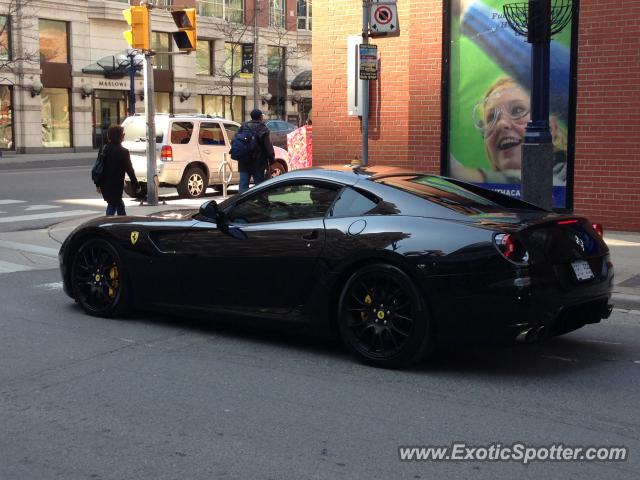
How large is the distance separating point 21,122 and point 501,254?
39.1 metres

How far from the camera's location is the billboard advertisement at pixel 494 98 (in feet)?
41.4

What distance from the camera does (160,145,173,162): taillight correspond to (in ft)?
62.0

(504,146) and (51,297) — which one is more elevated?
(504,146)

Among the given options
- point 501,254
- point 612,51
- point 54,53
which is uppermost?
point 54,53

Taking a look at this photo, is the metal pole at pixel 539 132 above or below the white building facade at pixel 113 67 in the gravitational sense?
below

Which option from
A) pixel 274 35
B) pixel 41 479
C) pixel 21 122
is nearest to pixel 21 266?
pixel 41 479

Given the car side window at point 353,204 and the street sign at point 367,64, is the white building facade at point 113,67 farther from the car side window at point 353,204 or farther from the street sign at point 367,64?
the car side window at point 353,204

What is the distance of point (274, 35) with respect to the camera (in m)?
54.4

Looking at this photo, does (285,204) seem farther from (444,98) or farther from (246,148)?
(246,148)

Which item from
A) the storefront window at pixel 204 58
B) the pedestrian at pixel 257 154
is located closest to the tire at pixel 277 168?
the pedestrian at pixel 257 154

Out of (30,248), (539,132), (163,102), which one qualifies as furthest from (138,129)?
(163,102)

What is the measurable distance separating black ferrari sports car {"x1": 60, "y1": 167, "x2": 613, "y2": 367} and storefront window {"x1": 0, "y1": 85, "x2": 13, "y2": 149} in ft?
119

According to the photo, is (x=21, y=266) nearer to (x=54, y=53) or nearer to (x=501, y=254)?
(x=501, y=254)

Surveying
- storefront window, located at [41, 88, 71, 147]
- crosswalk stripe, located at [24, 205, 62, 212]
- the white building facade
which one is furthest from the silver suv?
storefront window, located at [41, 88, 71, 147]
